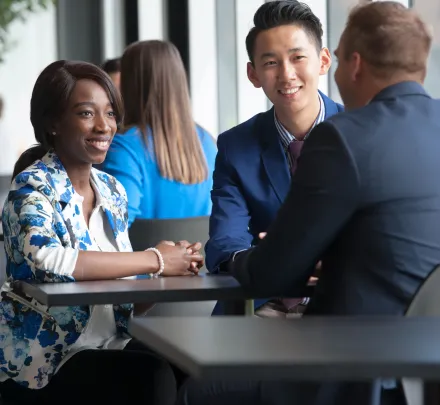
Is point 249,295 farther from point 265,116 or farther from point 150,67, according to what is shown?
point 150,67

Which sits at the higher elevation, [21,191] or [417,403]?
[21,191]

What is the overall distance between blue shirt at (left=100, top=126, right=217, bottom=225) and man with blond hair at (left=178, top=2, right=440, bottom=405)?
78.6 inches

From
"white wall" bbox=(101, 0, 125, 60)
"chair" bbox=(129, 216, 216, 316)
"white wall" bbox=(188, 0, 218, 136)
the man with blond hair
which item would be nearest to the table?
the man with blond hair

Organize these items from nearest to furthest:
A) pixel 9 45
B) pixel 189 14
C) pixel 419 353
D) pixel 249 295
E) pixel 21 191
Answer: pixel 419 353, pixel 249 295, pixel 21 191, pixel 189 14, pixel 9 45

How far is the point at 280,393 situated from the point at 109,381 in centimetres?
67

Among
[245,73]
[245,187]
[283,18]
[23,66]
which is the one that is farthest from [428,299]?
[23,66]

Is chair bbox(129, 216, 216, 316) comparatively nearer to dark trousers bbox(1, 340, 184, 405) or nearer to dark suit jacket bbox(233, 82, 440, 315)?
dark trousers bbox(1, 340, 184, 405)

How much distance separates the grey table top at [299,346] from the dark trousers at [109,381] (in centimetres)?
76

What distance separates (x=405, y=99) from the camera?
6.38 feet

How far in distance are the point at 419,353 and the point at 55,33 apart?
26.6ft

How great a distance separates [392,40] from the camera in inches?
76.2

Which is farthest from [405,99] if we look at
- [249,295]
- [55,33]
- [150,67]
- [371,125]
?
[55,33]

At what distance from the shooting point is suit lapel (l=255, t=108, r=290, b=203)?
2756 mm

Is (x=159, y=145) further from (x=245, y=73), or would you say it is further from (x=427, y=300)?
(x=427, y=300)
